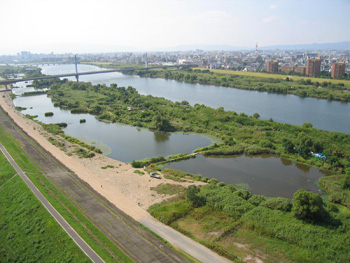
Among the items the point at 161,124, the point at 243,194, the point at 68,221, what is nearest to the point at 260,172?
the point at 243,194

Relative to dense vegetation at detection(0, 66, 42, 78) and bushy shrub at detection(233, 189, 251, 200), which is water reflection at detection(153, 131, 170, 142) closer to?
bushy shrub at detection(233, 189, 251, 200)

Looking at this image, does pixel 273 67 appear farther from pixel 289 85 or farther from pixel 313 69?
pixel 289 85

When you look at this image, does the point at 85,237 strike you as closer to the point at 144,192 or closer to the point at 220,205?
the point at 144,192

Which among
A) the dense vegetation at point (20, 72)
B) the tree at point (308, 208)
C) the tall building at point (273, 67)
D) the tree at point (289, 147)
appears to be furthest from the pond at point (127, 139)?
the tall building at point (273, 67)

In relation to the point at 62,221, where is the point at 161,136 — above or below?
above

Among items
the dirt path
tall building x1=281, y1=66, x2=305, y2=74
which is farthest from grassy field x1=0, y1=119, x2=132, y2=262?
tall building x1=281, y1=66, x2=305, y2=74

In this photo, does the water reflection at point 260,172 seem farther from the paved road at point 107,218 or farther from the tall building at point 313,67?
the tall building at point 313,67
